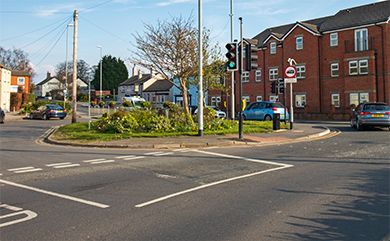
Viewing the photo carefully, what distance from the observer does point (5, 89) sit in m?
48.4

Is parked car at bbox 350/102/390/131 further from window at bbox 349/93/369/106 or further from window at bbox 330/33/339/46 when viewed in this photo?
window at bbox 330/33/339/46

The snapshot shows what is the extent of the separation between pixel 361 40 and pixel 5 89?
46073 millimetres

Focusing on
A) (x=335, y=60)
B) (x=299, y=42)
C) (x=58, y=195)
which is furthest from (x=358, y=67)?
(x=58, y=195)

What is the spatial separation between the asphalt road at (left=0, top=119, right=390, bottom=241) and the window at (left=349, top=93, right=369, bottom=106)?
28294 mm

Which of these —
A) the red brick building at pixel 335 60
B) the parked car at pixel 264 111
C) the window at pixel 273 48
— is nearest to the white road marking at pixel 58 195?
the parked car at pixel 264 111

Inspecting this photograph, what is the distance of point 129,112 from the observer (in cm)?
1838

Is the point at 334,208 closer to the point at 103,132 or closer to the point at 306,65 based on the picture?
the point at 103,132

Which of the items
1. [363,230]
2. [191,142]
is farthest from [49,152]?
[363,230]

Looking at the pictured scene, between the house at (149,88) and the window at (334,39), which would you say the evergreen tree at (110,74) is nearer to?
the house at (149,88)

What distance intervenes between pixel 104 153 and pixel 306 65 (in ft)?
112

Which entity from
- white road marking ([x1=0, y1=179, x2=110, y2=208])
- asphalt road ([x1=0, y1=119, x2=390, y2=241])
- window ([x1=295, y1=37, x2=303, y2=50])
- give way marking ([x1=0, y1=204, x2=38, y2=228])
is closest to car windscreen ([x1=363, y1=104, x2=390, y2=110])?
asphalt road ([x1=0, y1=119, x2=390, y2=241])

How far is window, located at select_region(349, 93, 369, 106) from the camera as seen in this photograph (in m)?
35.4

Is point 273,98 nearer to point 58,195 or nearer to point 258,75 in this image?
point 258,75

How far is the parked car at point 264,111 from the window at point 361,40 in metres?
16.4
